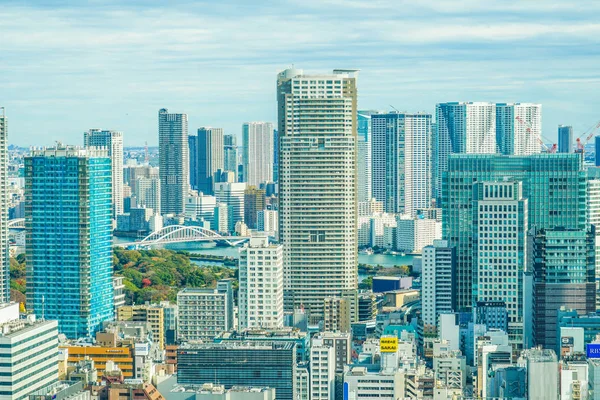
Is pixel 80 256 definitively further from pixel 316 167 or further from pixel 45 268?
pixel 316 167

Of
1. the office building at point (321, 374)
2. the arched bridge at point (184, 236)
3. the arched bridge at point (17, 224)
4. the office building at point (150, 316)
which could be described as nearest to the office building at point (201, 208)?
the arched bridge at point (184, 236)

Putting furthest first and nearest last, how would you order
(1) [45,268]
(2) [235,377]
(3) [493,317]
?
(1) [45,268]
(3) [493,317]
(2) [235,377]

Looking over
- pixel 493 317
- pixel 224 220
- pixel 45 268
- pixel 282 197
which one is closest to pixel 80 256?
pixel 45 268

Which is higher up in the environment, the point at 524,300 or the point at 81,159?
the point at 81,159

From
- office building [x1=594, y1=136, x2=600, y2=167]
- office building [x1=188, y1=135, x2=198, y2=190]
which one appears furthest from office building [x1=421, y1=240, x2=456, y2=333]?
office building [x1=188, y1=135, x2=198, y2=190]

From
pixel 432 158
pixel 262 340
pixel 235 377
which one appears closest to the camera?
pixel 235 377

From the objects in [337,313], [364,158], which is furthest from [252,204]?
[337,313]

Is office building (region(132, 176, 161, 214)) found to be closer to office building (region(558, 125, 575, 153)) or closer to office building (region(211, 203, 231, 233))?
office building (region(211, 203, 231, 233))
